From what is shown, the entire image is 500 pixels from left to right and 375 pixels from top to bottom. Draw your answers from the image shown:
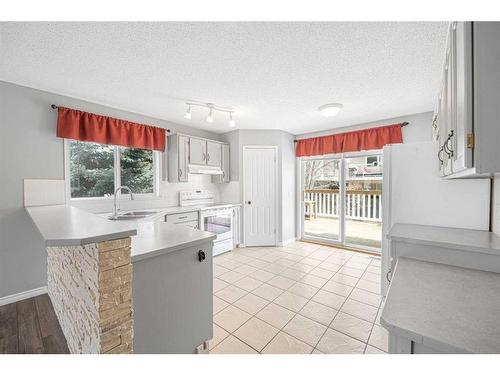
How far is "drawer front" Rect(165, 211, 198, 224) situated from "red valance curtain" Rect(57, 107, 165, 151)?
1.12m

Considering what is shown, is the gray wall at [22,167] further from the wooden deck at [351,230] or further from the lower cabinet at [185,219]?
the wooden deck at [351,230]

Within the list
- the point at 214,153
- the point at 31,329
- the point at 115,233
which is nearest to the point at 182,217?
the point at 214,153

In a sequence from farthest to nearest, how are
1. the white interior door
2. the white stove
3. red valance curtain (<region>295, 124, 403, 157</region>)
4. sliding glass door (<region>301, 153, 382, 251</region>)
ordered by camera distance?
the white interior door < sliding glass door (<region>301, 153, 382, 251</region>) < the white stove < red valance curtain (<region>295, 124, 403, 157</region>)

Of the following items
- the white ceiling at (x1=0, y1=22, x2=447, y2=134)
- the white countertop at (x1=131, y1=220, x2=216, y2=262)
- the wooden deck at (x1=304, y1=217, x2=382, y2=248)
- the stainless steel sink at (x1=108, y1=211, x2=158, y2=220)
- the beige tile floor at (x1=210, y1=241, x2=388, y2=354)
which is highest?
the white ceiling at (x1=0, y1=22, x2=447, y2=134)

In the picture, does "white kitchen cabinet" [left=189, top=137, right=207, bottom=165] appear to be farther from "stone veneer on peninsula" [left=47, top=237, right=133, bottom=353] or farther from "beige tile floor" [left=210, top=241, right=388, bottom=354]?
"stone veneer on peninsula" [left=47, top=237, right=133, bottom=353]

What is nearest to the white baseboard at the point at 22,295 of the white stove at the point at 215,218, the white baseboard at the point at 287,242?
the white stove at the point at 215,218

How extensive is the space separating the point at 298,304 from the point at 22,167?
130 inches

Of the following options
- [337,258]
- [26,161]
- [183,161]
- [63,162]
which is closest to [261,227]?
[337,258]

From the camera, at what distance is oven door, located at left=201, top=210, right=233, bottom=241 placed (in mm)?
3568

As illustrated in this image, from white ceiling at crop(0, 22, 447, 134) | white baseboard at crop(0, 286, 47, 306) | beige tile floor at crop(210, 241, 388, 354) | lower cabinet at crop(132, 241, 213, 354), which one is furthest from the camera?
white baseboard at crop(0, 286, 47, 306)

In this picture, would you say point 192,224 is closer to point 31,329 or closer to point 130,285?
point 31,329

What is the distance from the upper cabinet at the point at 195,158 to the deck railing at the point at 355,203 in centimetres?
199

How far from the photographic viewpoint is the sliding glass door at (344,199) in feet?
13.3

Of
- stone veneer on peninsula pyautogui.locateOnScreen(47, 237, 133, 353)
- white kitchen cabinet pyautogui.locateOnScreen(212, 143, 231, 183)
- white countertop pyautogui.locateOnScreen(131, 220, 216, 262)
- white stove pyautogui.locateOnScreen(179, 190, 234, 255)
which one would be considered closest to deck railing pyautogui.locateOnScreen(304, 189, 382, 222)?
white kitchen cabinet pyautogui.locateOnScreen(212, 143, 231, 183)
